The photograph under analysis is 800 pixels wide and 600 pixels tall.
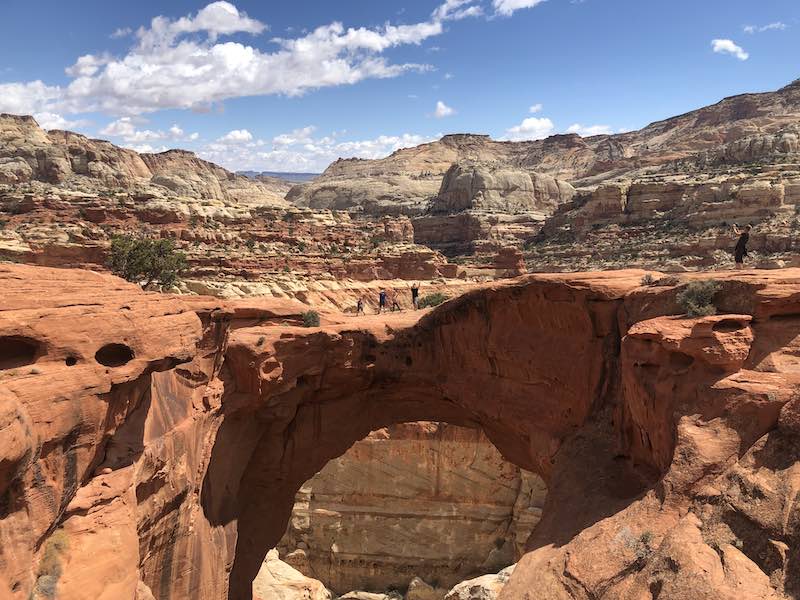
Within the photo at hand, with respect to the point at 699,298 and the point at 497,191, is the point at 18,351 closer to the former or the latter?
the point at 699,298

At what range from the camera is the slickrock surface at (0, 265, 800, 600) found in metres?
9.10

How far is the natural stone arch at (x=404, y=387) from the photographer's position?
1645cm

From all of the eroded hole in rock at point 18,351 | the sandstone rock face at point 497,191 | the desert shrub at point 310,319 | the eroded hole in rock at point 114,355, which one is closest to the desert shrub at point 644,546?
the eroded hole in rock at point 114,355

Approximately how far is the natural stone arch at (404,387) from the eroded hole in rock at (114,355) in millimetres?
5578

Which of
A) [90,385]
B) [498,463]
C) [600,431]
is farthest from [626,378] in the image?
[498,463]

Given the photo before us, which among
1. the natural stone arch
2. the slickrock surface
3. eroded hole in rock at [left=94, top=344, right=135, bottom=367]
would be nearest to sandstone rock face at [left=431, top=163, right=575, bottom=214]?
the natural stone arch

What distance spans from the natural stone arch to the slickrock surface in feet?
0.24

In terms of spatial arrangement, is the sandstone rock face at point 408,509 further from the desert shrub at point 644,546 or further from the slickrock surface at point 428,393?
the desert shrub at point 644,546

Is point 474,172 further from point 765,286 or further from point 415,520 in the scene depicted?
point 765,286

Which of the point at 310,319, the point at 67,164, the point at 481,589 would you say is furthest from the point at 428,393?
the point at 67,164

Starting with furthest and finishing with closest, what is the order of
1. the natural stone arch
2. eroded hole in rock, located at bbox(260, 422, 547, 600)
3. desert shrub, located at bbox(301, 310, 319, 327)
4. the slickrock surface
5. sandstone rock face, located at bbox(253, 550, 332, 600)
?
eroded hole in rock, located at bbox(260, 422, 547, 600), sandstone rock face, located at bbox(253, 550, 332, 600), desert shrub, located at bbox(301, 310, 319, 327), the natural stone arch, the slickrock surface

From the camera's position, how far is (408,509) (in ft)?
95.5

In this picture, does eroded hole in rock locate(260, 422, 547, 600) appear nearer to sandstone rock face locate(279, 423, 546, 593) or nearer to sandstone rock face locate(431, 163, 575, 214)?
sandstone rock face locate(279, 423, 546, 593)

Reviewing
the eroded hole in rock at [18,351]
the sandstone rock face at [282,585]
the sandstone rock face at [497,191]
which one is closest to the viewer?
the eroded hole in rock at [18,351]
